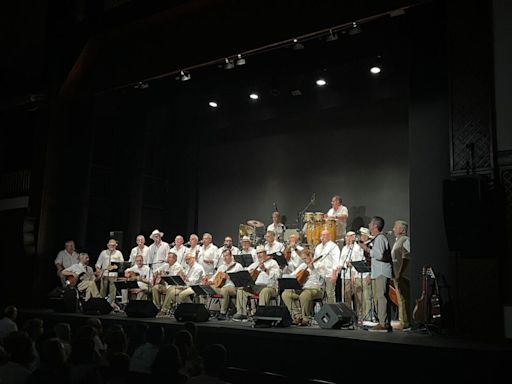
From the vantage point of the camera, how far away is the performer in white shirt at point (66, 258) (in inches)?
529

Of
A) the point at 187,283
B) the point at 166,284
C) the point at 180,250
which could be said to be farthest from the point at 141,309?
the point at 180,250

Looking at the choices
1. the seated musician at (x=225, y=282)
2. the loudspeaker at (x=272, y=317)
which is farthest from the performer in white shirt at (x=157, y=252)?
the loudspeaker at (x=272, y=317)

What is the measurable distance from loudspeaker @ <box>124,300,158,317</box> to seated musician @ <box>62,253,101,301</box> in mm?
2519

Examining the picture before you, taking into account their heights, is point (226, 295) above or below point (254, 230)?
below

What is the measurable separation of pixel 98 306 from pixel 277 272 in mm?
3522

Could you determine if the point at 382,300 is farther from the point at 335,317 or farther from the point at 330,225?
the point at 330,225

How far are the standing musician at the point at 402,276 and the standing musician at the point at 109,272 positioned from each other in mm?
6378

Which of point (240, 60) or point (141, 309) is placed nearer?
point (141, 309)

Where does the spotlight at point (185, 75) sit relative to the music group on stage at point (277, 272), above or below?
above

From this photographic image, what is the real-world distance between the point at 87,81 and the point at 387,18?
25.1 feet

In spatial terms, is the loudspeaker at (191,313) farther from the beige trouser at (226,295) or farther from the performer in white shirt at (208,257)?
the performer in white shirt at (208,257)

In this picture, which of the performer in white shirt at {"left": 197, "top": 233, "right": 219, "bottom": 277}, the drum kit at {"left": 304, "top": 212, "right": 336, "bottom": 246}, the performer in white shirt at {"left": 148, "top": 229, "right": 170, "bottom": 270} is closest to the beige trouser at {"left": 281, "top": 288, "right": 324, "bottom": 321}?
the drum kit at {"left": 304, "top": 212, "right": 336, "bottom": 246}

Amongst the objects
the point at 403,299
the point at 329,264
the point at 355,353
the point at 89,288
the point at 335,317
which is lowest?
the point at 355,353

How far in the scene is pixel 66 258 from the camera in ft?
44.3
